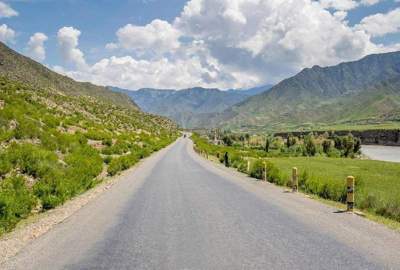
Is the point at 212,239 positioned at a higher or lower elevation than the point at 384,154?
higher

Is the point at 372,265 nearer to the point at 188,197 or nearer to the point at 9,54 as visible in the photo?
the point at 188,197

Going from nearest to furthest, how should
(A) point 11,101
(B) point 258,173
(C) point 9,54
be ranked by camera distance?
(B) point 258,173 < (A) point 11,101 < (C) point 9,54

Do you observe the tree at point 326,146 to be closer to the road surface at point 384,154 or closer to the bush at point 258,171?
the road surface at point 384,154

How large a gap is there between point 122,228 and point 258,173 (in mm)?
16544

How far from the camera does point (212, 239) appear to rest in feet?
26.7

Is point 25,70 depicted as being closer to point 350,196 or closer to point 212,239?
point 350,196

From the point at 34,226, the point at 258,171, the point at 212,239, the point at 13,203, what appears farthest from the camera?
the point at 258,171

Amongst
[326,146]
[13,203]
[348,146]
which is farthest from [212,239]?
[326,146]

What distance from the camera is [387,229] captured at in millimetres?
9398

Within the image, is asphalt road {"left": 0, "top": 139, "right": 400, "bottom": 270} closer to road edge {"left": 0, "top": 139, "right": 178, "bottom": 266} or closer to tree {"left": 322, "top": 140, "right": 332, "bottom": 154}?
road edge {"left": 0, "top": 139, "right": 178, "bottom": 266}

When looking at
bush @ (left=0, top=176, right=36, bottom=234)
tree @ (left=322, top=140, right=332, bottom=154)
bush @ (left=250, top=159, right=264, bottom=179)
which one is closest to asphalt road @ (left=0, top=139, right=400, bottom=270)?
bush @ (left=0, top=176, right=36, bottom=234)

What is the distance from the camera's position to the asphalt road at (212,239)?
665cm

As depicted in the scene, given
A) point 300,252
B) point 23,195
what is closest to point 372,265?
point 300,252

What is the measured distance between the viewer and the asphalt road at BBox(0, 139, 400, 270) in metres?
6.65
